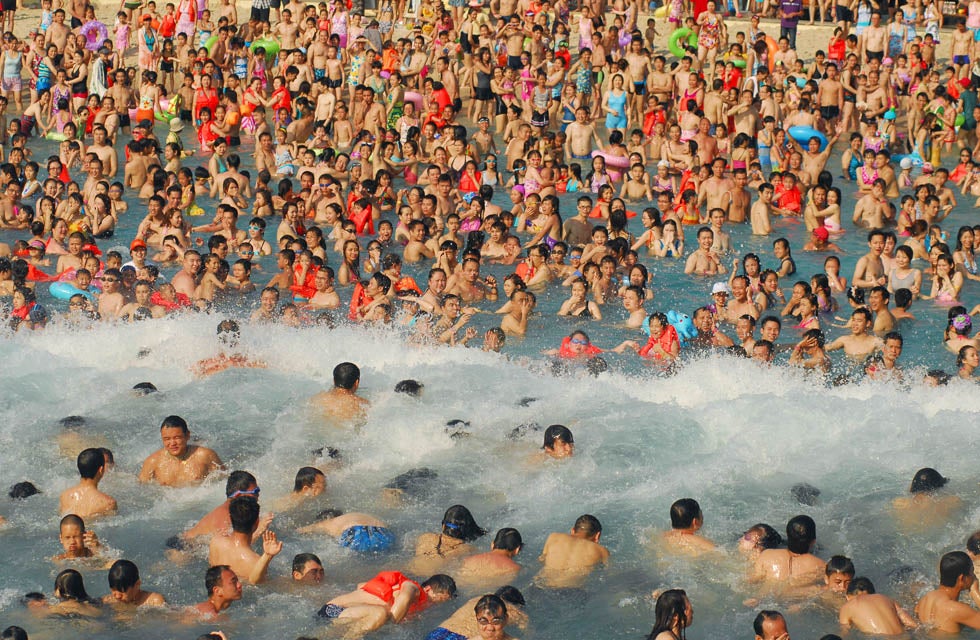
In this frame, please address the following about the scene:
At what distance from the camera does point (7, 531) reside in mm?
12164

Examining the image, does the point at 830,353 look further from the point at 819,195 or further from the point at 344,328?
the point at 344,328

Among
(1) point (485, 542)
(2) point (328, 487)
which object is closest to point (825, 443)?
(1) point (485, 542)

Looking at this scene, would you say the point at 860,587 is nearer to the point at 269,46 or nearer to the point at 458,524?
the point at 458,524

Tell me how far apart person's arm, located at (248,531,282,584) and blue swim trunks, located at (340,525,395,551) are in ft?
2.31

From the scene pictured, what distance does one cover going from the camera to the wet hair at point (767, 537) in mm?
11594

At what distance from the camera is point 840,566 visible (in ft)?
35.6

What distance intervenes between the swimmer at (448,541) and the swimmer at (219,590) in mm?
1494

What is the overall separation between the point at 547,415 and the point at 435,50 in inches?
466

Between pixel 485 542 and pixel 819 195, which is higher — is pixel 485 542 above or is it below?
below

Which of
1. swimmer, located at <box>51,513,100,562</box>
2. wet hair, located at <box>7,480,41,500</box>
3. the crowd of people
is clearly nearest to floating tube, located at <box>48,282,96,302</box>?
the crowd of people

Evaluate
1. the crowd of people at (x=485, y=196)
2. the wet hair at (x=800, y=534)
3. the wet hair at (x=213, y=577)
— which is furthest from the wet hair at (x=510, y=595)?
the wet hair at (x=800, y=534)

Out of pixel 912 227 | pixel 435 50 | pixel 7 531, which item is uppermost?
Result: pixel 435 50

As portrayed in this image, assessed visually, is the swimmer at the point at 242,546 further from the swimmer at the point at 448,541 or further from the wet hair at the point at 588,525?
the wet hair at the point at 588,525

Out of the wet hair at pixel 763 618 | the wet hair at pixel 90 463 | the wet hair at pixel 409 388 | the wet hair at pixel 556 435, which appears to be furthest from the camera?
the wet hair at pixel 409 388
